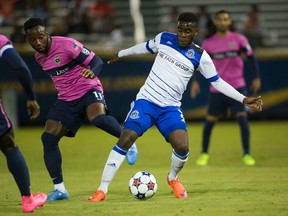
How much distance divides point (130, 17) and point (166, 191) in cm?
1465

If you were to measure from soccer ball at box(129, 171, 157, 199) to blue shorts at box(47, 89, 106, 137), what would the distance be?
44.8 inches

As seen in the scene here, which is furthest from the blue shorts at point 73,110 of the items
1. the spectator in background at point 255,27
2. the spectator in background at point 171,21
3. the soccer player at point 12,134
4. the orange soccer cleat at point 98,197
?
the spectator in background at point 255,27

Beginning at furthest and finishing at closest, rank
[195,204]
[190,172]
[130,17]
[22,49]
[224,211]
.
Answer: [130,17]
[22,49]
[190,172]
[195,204]
[224,211]

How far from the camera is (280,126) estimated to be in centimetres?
1906

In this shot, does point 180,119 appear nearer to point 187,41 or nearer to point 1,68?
point 187,41

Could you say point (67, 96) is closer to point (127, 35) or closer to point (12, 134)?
point (12, 134)

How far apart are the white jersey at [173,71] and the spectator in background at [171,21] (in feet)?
36.3

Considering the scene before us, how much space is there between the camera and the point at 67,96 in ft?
29.3

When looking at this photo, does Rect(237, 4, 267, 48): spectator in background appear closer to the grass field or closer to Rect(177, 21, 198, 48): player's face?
the grass field

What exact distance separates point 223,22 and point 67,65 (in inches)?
163

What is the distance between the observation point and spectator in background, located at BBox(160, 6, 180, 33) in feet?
66.1

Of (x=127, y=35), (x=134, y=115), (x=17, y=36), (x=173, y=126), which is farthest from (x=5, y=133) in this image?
(x=127, y=35)

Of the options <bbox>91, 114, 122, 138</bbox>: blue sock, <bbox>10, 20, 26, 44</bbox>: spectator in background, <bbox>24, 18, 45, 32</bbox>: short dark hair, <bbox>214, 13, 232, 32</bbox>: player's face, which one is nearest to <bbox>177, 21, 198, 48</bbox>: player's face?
<bbox>91, 114, 122, 138</bbox>: blue sock

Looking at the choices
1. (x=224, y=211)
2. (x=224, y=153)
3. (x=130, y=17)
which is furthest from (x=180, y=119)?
(x=130, y=17)
